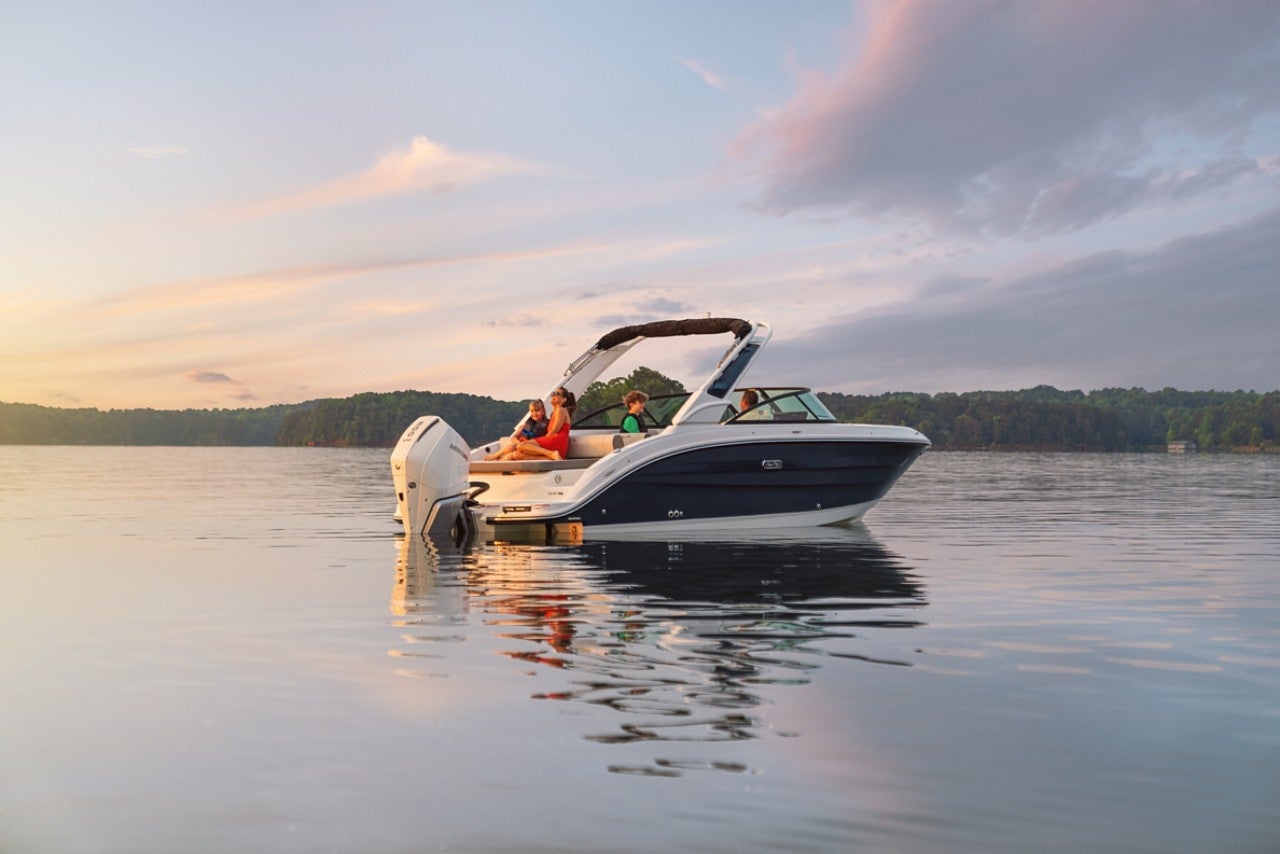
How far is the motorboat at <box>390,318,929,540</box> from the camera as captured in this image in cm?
1642

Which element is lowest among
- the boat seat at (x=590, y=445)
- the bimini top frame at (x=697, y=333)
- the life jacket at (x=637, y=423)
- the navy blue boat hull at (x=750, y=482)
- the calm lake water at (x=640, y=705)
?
the calm lake water at (x=640, y=705)

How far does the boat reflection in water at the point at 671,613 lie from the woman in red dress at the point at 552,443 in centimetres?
139

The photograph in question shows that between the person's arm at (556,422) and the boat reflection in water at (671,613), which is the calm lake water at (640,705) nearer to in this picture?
the boat reflection in water at (671,613)

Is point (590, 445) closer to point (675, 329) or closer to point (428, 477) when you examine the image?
point (675, 329)

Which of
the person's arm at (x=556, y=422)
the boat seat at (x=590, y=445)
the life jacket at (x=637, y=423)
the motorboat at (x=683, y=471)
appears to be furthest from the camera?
the boat seat at (x=590, y=445)

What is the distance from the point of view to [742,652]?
8.41 m

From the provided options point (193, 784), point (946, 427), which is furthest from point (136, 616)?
point (946, 427)

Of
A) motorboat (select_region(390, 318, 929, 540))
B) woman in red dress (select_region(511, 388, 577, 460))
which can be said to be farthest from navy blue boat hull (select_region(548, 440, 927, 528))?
woman in red dress (select_region(511, 388, 577, 460))

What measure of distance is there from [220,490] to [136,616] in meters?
26.8

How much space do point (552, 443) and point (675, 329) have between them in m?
2.94

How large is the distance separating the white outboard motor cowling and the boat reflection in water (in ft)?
1.12

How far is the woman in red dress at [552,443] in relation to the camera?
58.9ft

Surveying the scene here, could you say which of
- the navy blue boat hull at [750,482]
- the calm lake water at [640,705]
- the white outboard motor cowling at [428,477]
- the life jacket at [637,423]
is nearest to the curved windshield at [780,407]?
the navy blue boat hull at [750,482]

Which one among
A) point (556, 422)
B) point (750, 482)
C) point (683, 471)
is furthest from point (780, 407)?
point (556, 422)
